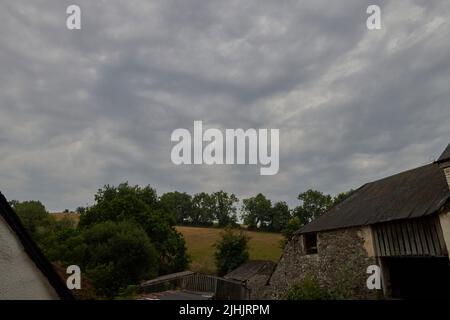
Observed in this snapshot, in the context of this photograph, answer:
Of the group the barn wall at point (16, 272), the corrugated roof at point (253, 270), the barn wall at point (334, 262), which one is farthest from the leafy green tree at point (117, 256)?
the barn wall at point (16, 272)

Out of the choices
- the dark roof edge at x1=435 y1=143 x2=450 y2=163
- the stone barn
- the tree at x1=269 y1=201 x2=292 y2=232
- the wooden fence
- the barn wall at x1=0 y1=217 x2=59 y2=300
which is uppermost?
the tree at x1=269 y1=201 x2=292 y2=232

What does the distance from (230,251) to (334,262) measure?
24.7 m

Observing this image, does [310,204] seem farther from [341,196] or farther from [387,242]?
[387,242]

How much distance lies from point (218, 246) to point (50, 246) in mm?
19841

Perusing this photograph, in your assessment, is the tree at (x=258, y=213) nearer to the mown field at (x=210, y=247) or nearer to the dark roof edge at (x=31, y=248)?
the mown field at (x=210, y=247)

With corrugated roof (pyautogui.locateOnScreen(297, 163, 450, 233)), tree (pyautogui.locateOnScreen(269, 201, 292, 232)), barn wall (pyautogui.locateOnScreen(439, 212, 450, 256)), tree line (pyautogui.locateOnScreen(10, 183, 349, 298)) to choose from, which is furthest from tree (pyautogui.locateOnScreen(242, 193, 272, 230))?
barn wall (pyautogui.locateOnScreen(439, 212, 450, 256))

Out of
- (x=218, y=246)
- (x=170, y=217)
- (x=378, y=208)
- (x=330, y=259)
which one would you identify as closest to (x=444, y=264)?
(x=378, y=208)

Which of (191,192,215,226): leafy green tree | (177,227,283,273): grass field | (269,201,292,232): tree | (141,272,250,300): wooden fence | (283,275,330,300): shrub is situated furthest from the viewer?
(191,192,215,226): leafy green tree

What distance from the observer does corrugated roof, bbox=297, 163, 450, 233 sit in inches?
548

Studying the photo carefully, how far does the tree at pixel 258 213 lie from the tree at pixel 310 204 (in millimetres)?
7310

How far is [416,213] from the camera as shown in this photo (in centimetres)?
1352

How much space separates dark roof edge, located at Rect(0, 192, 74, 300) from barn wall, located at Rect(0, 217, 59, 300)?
0.06 m

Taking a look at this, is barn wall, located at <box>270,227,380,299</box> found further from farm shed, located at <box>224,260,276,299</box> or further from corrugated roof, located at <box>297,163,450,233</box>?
farm shed, located at <box>224,260,276,299</box>
